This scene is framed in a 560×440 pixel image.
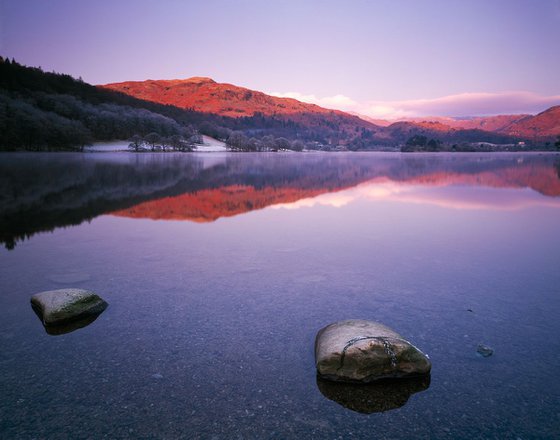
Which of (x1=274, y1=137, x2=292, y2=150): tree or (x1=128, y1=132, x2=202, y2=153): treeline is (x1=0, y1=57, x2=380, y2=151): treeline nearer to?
(x1=274, y1=137, x2=292, y2=150): tree

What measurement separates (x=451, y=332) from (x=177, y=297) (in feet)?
14.8

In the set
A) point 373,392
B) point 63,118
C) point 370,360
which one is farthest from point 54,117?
point 373,392

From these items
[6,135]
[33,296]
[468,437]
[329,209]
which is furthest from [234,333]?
[6,135]

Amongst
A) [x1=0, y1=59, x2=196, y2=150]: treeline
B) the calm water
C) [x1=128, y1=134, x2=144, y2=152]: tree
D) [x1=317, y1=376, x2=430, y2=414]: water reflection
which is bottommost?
[x1=317, y1=376, x2=430, y2=414]: water reflection

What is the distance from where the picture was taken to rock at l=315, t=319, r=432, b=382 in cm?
431

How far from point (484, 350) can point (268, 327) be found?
9.69 ft

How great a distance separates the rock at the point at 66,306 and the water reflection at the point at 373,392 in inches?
153

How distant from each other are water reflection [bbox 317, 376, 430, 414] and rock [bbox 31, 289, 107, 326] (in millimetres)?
3885

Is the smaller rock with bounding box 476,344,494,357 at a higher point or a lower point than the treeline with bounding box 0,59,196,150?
lower

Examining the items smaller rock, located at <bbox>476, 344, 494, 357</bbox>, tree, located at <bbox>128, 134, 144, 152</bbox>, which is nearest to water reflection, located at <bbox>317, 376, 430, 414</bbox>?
smaller rock, located at <bbox>476, 344, 494, 357</bbox>

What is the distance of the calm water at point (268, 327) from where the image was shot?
3.71m

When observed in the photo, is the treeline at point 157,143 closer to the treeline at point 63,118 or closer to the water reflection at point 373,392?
the treeline at point 63,118

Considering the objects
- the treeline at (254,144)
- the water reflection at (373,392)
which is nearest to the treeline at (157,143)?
the treeline at (254,144)

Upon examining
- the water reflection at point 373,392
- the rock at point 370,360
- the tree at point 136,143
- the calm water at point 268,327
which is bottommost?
the water reflection at point 373,392
